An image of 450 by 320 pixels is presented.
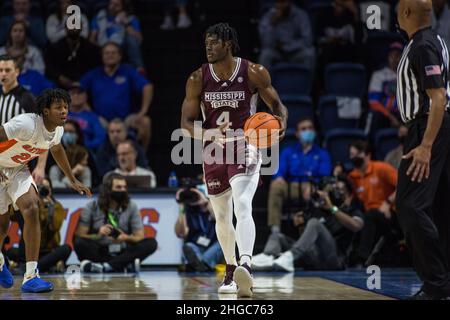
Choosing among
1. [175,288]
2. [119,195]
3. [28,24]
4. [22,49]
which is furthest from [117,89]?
[175,288]

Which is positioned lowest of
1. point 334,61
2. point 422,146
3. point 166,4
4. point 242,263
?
point 242,263

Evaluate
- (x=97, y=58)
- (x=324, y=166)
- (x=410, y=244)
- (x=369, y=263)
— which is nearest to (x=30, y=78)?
(x=97, y=58)

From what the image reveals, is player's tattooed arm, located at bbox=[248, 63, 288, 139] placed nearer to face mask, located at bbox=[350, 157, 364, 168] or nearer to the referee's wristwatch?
the referee's wristwatch

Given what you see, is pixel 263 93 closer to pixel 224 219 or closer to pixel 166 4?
pixel 224 219

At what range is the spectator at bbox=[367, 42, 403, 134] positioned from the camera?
40.5ft

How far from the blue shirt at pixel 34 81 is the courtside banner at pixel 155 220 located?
187cm

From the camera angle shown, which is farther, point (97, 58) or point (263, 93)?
point (97, 58)

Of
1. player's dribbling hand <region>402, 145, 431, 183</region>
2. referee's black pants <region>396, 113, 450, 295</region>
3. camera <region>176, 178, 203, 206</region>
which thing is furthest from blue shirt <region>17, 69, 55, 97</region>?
player's dribbling hand <region>402, 145, 431, 183</region>

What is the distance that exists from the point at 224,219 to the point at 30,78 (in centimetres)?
580

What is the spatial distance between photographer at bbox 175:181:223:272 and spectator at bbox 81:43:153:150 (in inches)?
73.7

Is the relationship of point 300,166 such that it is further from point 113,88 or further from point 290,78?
point 113,88

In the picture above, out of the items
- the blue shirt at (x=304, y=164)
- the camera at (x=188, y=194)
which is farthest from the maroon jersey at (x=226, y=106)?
the blue shirt at (x=304, y=164)

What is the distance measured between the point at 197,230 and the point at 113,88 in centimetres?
274

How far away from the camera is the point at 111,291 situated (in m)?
6.88
